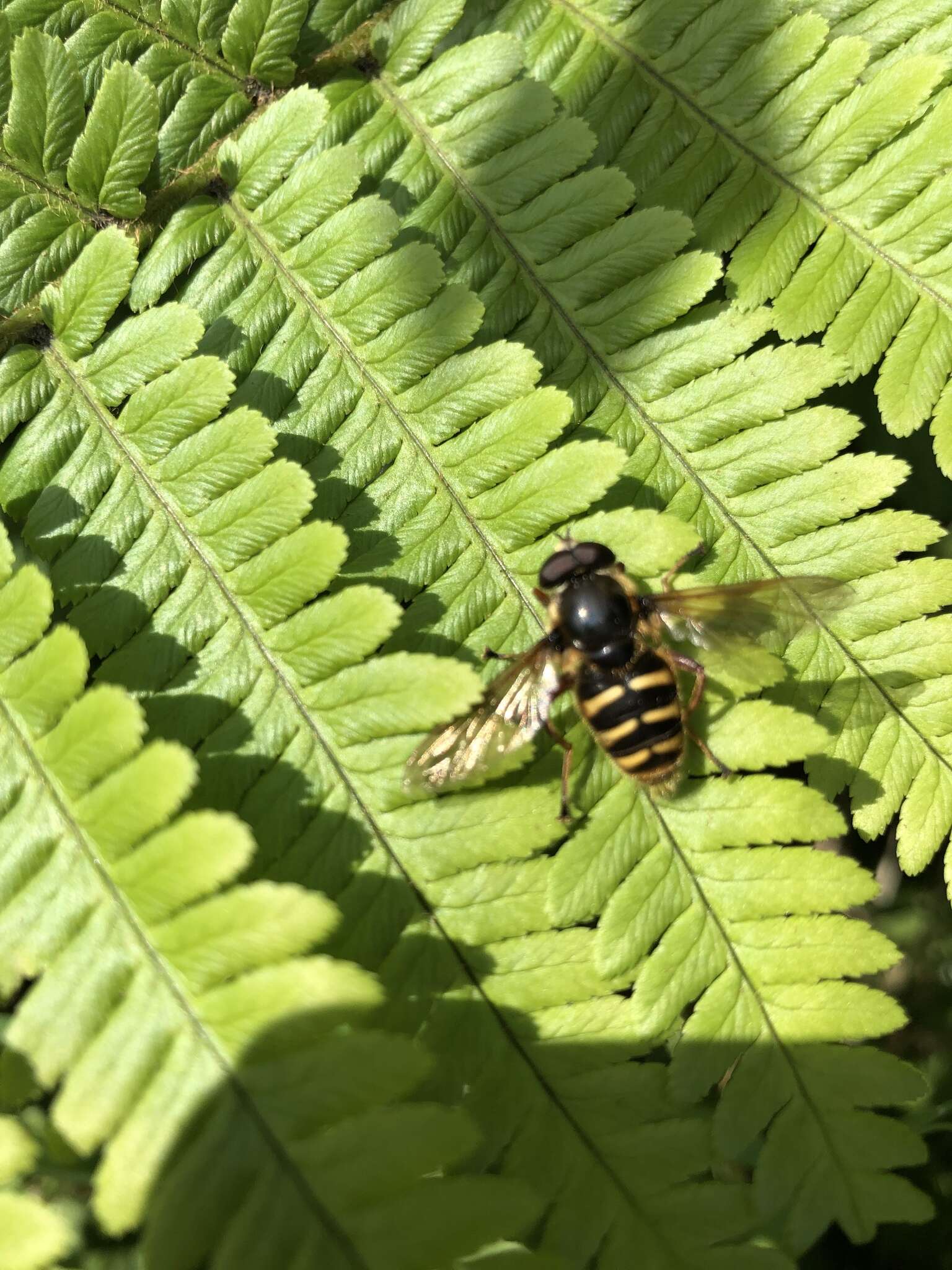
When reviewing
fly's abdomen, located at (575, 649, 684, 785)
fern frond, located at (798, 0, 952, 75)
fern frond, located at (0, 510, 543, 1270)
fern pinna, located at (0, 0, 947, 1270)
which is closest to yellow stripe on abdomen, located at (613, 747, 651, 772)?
fly's abdomen, located at (575, 649, 684, 785)

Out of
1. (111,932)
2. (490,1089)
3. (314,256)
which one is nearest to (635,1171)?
(490,1089)

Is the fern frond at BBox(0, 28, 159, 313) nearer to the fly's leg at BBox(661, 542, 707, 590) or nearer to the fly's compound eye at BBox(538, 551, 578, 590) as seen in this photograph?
the fly's compound eye at BBox(538, 551, 578, 590)

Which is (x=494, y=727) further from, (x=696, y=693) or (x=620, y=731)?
(x=696, y=693)

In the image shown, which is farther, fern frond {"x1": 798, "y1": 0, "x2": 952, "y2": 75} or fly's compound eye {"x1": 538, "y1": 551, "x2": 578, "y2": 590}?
fern frond {"x1": 798, "y1": 0, "x2": 952, "y2": 75}

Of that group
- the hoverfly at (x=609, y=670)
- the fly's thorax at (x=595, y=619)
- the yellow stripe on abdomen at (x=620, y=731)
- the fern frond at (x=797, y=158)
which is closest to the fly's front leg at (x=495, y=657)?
the hoverfly at (x=609, y=670)

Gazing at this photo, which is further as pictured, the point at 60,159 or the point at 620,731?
the point at 60,159

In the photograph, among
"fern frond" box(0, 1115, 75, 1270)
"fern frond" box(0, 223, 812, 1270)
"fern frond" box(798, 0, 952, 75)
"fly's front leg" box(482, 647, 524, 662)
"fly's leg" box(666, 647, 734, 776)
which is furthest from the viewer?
"fern frond" box(798, 0, 952, 75)

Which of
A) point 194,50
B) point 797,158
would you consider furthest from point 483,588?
point 194,50
